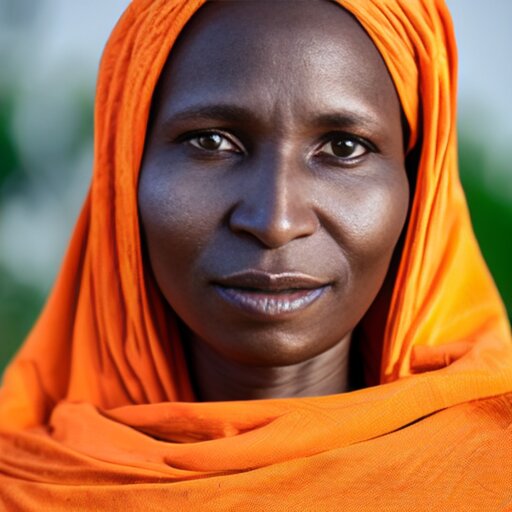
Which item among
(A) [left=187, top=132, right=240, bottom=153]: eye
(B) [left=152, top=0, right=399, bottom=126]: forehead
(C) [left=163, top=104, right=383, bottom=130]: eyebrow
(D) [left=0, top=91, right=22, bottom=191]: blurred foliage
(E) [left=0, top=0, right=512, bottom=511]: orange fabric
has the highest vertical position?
(D) [left=0, top=91, right=22, bottom=191]: blurred foliage

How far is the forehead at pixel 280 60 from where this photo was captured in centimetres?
170

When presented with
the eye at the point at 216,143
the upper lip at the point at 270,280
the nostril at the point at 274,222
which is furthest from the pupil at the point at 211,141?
the upper lip at the point at 270,280

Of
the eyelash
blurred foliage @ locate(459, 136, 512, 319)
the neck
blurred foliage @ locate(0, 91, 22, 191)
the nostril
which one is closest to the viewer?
the nostril

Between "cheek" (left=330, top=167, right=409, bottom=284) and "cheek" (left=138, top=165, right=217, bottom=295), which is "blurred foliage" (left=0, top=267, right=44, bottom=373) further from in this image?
"cheek" (left=330, top=167, right=409, bottom=284)

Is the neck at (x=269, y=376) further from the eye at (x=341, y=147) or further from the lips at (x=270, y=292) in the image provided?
the eye at (x=341, y=147)

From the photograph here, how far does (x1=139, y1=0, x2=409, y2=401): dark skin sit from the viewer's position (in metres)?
1.68

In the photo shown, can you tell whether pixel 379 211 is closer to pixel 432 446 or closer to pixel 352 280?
pixel 352 280

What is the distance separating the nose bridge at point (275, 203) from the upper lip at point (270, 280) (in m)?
0.06

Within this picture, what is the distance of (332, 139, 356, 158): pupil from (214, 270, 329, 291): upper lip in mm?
250

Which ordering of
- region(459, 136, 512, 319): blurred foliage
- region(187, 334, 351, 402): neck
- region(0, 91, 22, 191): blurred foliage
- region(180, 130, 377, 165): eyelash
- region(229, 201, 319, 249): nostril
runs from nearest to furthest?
region(229, 201, 319, 249): nostril, region(180, 130, 377, 165): eyelash, region(187, 334, 351, 402): neck, region(459, 136, 512, 319): blurred foliage, region(0, 91, 22, 191): blurred foliage

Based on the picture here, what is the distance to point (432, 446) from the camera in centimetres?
165

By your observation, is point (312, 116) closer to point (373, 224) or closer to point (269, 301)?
point (373, 224)

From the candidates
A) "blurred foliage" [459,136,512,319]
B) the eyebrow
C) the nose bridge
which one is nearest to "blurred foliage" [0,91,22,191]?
"blurred foliage" [459,136,512,319]

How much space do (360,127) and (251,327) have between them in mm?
420
